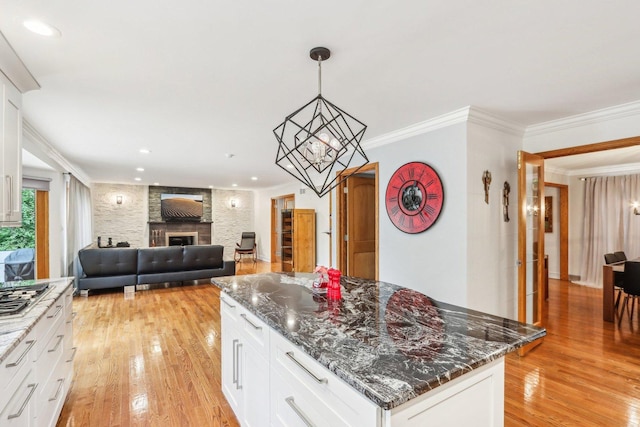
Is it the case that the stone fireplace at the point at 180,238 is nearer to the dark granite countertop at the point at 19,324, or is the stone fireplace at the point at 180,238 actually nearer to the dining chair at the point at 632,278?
the dark granite countertop at the point at 19,324

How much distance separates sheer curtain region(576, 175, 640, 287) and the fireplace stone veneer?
31.5ft

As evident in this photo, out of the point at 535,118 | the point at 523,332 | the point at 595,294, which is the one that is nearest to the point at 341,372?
the point at 523,332

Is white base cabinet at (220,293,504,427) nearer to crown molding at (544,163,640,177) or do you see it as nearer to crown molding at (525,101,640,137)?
crown molding at (525,101,640,137)

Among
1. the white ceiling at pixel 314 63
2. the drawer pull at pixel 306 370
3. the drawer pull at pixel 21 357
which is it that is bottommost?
the drawer pull at pixel 21 357

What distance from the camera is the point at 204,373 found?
9.04ft

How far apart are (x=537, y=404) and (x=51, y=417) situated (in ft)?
10.7

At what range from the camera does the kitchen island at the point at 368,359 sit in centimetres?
98

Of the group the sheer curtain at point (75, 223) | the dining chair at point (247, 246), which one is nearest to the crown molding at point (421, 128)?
the sheer curtain at point (75, 223)

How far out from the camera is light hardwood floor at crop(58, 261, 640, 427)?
2164 millimetres

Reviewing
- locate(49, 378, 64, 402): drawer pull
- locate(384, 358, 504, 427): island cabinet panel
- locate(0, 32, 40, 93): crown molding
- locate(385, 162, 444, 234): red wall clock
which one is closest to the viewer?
locate(384, 358, 504, 427): island cabinet panel

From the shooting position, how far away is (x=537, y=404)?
2.27 meters

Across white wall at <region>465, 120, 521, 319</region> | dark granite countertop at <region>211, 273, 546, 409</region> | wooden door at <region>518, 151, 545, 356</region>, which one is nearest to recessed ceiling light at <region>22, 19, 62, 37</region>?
dark granite countertop at <region>211, 273, 546, 409</region>

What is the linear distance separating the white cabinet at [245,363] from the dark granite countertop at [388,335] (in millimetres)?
133

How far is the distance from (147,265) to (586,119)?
670 cm
